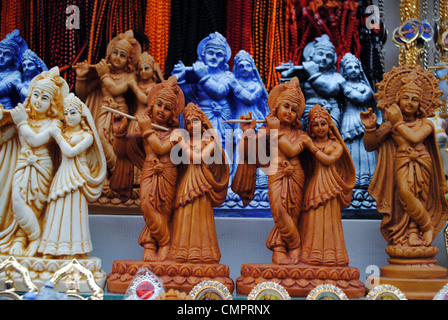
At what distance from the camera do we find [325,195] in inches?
109

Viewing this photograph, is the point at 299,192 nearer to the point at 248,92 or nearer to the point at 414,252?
the point at 414,252

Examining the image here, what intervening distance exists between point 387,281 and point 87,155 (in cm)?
157

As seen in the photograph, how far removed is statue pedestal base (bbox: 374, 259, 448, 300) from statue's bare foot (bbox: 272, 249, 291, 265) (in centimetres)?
44

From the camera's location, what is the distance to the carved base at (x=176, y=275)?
258cm

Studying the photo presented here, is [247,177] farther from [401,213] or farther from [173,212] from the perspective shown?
[401,213]

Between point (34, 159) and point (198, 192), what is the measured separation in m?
0.84

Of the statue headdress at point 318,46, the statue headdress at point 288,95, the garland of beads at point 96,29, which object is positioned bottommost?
the statue headdress at point 288,95

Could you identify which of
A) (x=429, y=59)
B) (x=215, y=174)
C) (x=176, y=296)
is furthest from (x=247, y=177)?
(x=429, y=59)

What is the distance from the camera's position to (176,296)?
7.79 feet

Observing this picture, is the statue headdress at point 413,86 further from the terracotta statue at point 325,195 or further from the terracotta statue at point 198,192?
the terracotta statue at point 198,192

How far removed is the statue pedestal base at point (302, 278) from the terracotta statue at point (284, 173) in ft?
0.25

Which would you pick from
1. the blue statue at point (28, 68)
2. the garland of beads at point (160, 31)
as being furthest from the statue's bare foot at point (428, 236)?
the blue statue at point (28, 68)

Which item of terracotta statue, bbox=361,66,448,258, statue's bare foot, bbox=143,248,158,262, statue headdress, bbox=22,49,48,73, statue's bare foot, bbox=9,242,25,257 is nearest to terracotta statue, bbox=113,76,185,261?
statue's bare foot, bbox=143,248,158,262

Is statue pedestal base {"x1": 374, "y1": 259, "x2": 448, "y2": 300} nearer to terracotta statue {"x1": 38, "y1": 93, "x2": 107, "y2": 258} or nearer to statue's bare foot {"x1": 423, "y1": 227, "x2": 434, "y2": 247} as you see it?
statue's bare foot {"x1": 423, "y1": 227, "x2": 434, "y2": 247}
